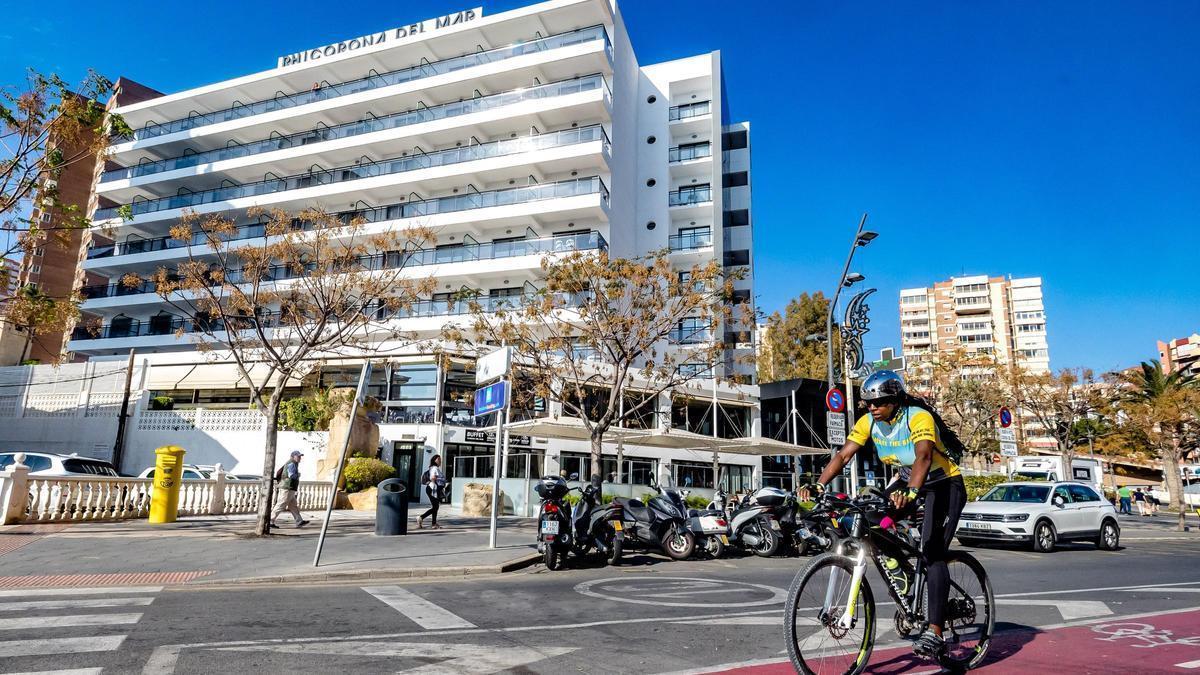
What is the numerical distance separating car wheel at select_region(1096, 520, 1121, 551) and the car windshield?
1.69 m

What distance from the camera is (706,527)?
41.9ft

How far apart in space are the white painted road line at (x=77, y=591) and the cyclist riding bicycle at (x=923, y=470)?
744 cm

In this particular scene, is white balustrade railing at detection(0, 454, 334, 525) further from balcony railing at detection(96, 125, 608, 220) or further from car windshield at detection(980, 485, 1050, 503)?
balcony railing at detection(96, 125, 608, 220)

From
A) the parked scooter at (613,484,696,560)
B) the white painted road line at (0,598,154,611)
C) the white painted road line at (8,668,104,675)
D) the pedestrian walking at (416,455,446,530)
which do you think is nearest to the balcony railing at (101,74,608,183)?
the pedestrian walking at (416,455,446,530)

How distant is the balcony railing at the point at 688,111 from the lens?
44344 millimetres

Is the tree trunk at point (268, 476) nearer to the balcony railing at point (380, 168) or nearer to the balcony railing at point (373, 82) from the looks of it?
the balcony railing at point (380, 168)

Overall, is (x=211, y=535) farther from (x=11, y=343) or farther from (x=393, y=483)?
(x=11, y=343)

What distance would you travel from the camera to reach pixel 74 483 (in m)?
14.8

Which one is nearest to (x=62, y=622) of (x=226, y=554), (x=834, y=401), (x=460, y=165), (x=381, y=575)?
(x=381, y=575)

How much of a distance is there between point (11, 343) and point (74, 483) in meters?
32.5

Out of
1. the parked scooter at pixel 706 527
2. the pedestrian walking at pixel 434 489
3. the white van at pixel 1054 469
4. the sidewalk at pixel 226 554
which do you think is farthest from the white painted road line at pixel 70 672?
the white van at pixel 1054 469

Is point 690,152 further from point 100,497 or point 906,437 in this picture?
point 906,437

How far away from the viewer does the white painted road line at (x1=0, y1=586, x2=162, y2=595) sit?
23.9ft

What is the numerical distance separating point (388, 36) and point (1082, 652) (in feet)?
150
